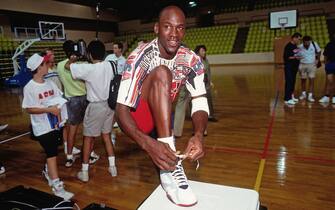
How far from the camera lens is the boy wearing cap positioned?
2207mm

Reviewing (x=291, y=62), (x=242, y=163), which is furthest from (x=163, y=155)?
(x=291, y=62)

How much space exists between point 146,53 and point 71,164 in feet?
7.03

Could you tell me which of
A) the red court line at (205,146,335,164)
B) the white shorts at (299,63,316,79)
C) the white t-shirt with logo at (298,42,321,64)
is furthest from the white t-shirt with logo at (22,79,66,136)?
the white shorts at (299,63,316,79)

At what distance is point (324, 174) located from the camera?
247 cm

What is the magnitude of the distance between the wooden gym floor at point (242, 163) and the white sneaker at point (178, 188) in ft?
3.09

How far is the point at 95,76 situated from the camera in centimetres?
252

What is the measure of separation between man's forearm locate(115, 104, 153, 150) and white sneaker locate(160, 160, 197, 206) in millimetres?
230

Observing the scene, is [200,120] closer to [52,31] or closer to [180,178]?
[180,178]

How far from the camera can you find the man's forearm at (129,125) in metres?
1.27

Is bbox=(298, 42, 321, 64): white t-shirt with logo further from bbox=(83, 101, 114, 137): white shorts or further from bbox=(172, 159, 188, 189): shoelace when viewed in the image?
bbox=(172, 159, 188, 189): shoelace

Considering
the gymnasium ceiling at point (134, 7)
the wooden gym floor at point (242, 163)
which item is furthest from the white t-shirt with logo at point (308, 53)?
the gymnasium ceiling at point (134, 7)

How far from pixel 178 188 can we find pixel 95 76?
157 centimetres

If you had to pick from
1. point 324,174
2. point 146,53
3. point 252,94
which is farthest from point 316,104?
point 146,53

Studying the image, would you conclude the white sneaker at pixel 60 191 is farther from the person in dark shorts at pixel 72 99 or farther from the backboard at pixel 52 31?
the backboard at pixel 52 31
